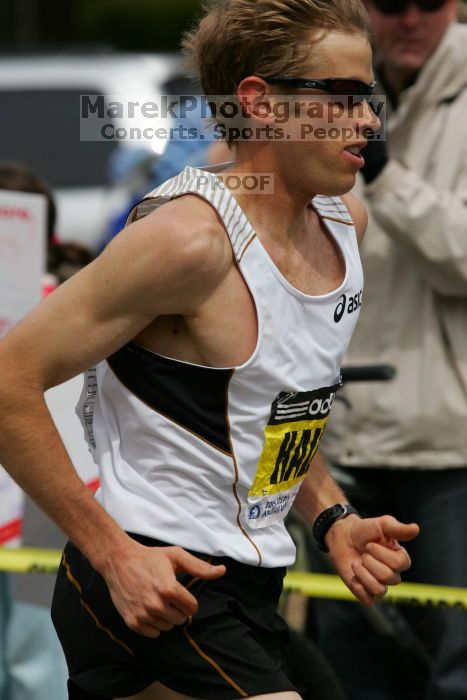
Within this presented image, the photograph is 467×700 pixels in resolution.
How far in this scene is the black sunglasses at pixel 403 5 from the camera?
446 centimetres

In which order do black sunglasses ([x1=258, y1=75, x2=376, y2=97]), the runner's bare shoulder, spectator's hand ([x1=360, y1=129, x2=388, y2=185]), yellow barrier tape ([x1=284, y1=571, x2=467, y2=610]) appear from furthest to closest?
spectator's hand ([x1=360, y1=129, x2=388, y2=185]) < yellow barrier tape ([x1=284, y1=571, x2=467, y2=610]) < the runner's bare shoulder < black sunglasses ([x1=258, y1=75, x2=376, y2=97])

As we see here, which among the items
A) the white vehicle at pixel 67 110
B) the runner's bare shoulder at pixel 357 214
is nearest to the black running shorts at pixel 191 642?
the runner's bare shoulder at pixel 357 214

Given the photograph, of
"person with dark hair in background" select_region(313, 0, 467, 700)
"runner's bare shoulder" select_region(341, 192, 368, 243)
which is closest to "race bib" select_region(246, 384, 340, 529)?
"runner's bare shoulder" select_region(341, 192, 368, 243)

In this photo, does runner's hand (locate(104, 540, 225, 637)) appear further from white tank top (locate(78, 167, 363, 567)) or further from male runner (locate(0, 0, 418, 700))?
white tank top (locate(78, 167, 363, 567))

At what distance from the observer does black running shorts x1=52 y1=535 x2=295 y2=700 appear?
8.82ft

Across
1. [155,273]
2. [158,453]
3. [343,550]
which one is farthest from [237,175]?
[343,550]

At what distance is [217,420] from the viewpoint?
8.78 ft

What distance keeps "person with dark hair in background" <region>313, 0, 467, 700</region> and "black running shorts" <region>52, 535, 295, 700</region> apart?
1484 millimetres

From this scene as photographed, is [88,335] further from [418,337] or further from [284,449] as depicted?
[418,337]

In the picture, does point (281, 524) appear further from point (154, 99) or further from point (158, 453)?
point (154, 99)

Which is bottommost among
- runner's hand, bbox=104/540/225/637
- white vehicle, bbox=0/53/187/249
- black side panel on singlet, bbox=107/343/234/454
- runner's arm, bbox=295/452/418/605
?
white vehicle, bbox=0/53/187/249

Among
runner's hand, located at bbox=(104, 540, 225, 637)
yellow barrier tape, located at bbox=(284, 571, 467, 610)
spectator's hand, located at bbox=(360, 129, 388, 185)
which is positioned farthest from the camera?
spectator's hand, located at bbox=(360, 129, 388, 185)

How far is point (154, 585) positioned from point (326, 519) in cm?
64

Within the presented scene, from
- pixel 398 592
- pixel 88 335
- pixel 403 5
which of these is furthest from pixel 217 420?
pixel 403 5
